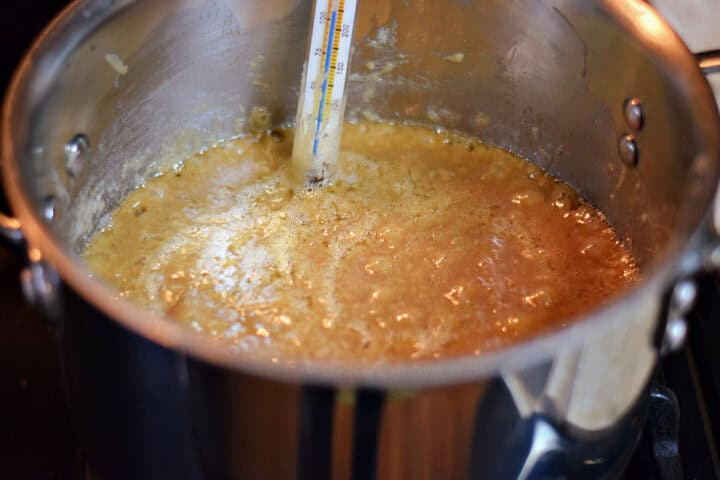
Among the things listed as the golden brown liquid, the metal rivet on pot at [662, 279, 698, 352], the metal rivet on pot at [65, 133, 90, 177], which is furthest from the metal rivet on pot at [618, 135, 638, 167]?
the metal rivet on pot at [65, 133, 90, 177]

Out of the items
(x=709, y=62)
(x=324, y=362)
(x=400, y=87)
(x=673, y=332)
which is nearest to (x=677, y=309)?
(x=673, y=332)

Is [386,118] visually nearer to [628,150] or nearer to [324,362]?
[628,150]

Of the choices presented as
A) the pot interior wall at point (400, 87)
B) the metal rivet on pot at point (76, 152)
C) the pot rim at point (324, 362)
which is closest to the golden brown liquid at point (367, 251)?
the pot interior wall at point (400, 87)

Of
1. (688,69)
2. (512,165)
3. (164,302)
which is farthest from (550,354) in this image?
(512,165)

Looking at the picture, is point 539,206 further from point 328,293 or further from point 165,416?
point 165,416

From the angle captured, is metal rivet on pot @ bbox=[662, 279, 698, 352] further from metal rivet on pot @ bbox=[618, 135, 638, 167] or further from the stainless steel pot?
metal rivet on pot @ bbox=[618, 135, 638, 167]

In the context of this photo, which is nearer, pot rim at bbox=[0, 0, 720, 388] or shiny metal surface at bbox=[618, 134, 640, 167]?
pot rim at bbox=[0, 0, 720, 388]
